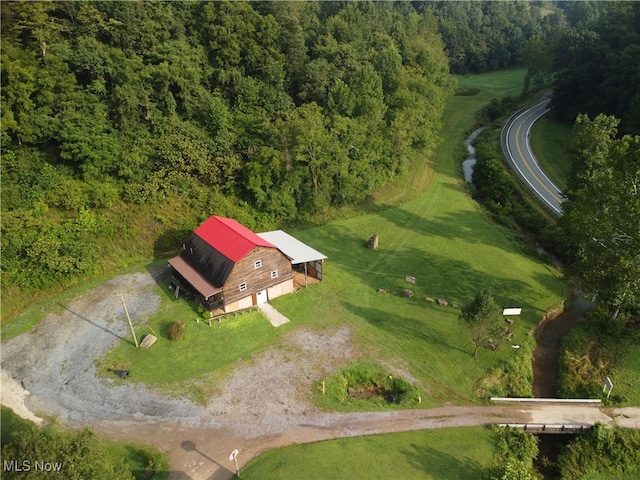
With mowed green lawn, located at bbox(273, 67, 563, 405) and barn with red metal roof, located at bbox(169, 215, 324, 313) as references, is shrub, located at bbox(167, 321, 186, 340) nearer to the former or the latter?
barn with red metal roof, located at bbox(169, 215, 324, 313)

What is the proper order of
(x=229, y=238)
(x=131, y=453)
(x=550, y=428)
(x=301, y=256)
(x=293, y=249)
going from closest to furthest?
1. (x=131, y=453)
2. (x=550, y=428)
3. (x=229, y=238)
4. (x=301, y=256)
5. (x=293, y=249)

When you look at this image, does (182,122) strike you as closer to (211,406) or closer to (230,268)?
(230,268)

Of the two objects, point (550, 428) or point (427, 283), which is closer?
point (550, 428)

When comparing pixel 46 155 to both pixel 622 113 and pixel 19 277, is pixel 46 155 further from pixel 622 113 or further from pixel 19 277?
pixel 622 113

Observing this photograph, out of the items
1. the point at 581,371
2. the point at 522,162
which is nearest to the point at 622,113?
the point at 522,162

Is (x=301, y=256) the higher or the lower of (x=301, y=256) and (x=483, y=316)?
the lower

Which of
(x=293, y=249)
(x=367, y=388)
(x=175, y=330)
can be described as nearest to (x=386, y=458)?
(x=367, y=388)

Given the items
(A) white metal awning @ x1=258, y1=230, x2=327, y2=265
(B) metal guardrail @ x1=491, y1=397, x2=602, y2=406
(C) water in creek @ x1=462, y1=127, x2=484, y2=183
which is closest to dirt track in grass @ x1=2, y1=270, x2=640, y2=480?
(B) metal guardrail @ x1=491, y1=397, x2=602, y2=406
